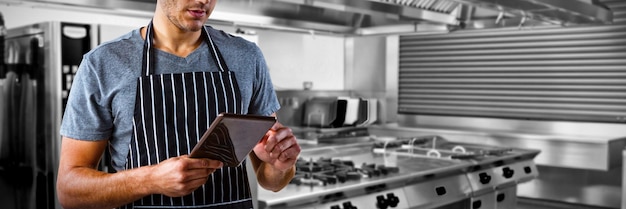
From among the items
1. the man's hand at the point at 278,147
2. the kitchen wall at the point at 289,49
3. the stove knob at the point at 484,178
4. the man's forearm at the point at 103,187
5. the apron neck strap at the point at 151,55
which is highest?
the kitchen wall at the point at 289,49

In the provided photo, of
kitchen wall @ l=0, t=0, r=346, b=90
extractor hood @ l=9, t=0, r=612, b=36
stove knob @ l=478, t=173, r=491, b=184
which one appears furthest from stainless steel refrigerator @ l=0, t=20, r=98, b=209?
stove knob @ l=478, t=173, r=491, b=184

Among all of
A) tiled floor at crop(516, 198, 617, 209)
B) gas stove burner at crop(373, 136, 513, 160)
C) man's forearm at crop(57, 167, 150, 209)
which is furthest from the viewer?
tiled floor at crop(516, 198, 617, 209)

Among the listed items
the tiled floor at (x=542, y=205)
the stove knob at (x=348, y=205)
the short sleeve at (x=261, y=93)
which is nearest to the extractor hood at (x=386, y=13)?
the stove knob at (x=348, y=205)

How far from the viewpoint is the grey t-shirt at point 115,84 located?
4.08ft

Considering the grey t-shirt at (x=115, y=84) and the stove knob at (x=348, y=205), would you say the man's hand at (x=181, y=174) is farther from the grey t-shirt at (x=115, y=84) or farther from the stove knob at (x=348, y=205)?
the stove knob at (x=348, y=205)

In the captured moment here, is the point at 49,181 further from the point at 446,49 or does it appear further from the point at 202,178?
the point at 446,49

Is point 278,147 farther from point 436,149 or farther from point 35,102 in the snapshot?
point 436,149

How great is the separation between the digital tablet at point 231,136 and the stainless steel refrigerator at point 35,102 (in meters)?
1.58

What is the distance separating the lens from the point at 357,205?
9.01 ft

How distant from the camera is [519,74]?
5555 millimetres

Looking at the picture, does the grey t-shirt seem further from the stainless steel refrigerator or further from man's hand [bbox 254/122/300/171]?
the stainless steel refrigerator

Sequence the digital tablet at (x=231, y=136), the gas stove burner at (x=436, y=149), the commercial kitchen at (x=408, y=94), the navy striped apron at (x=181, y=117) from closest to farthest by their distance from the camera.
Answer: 1. the digital tablet at (x=231, y=136)
2. the navy striped apron at (x=181, y=117)
3. the commercial kitchen at (x=408, y=94)
4. the gas stove burner at (x=436, y=149)

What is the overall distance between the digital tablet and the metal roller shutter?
15.2 ft

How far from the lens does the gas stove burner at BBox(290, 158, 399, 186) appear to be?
2775 mm
